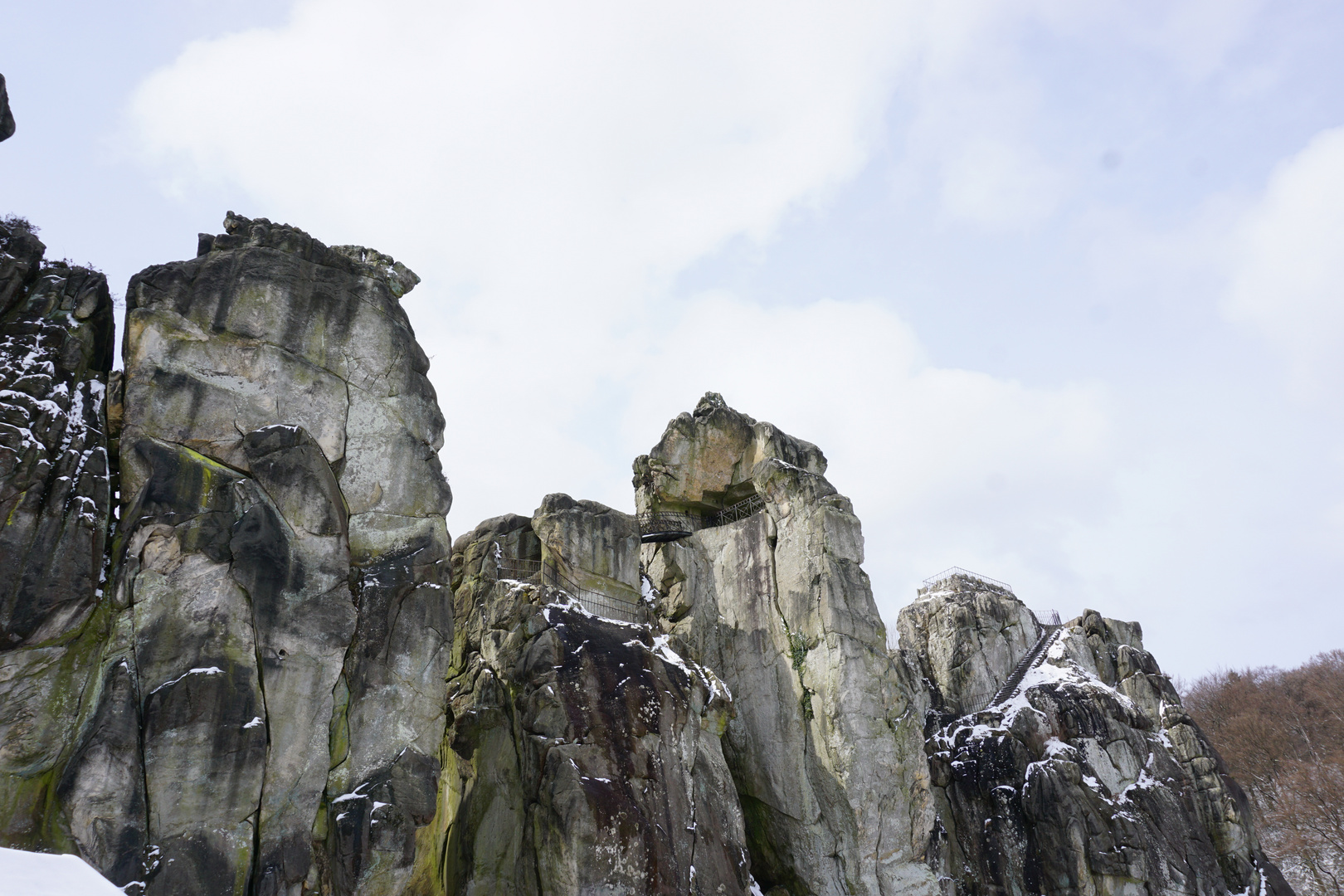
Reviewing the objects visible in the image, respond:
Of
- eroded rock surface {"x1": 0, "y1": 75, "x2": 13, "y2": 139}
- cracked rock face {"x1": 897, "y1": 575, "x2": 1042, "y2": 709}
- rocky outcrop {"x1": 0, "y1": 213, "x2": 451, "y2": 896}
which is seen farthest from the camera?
cracked rock face {"x1": 897, "y1": 575, "x2": 1042, "y2": 709}

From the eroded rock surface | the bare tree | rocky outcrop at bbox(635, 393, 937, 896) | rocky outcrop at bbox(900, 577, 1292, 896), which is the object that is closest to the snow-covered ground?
the eroded rock surface

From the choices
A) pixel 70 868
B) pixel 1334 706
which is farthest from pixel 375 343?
pixel 1334 706

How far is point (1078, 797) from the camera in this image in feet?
109

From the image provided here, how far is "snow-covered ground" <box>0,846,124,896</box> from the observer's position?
443 inches

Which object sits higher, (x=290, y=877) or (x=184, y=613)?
(x=184, y=613)

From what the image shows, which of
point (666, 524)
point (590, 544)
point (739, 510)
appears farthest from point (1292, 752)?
point (590, 544)

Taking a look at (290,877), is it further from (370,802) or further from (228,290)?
(228,290)

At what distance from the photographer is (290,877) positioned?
1814 cm

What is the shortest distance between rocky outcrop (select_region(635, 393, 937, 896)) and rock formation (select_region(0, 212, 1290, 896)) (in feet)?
0.36

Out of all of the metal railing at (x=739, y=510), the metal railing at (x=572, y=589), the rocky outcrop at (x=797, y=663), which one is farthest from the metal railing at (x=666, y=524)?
the metal railing at (x=572, y=589)

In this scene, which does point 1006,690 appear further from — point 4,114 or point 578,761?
point 4,114

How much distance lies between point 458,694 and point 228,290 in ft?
37.4

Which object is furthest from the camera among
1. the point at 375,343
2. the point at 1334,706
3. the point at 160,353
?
the point at 1334,706

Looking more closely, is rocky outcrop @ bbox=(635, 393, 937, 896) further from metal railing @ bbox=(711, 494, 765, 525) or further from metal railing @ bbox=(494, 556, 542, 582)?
metal railing @ bbox=(494, 556, 542, 582)
